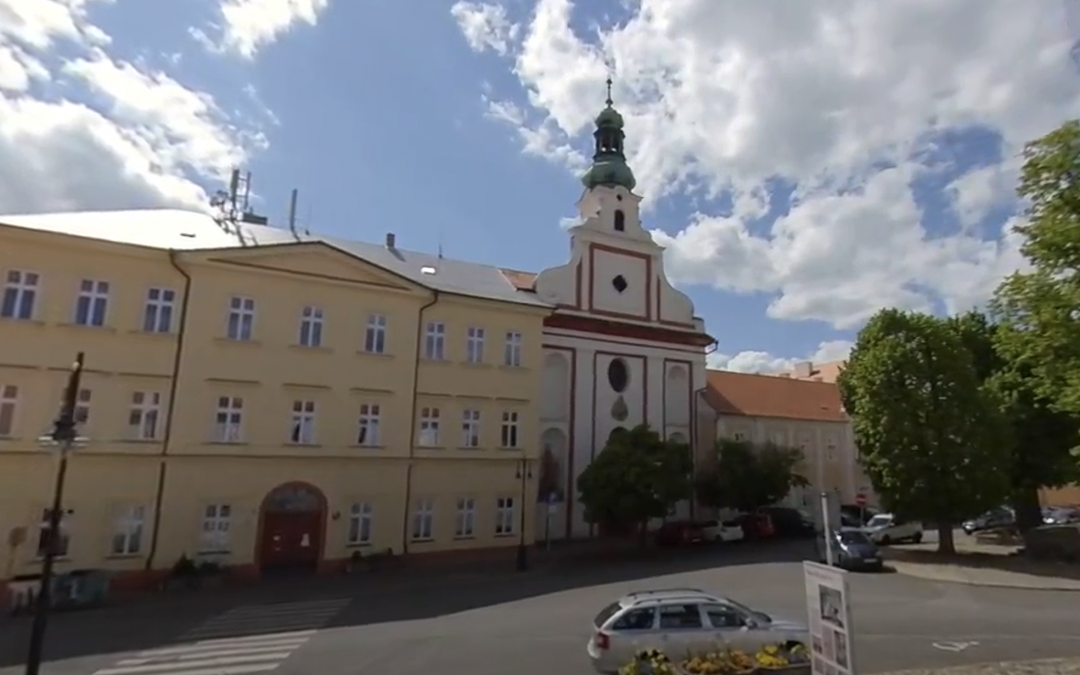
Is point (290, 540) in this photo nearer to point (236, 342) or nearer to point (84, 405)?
point (236, 342)

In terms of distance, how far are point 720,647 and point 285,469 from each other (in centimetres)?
1819

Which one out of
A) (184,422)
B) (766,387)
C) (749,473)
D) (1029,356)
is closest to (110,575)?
(184,422)

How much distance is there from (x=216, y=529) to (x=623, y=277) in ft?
82.7

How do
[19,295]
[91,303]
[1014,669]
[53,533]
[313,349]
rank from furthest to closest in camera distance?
[313,349] → [91,303] → [19,295] → [1014,669] → [53,533]

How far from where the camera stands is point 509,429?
102ft

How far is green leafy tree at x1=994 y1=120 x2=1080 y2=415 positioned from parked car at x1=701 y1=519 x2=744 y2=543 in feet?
65.5

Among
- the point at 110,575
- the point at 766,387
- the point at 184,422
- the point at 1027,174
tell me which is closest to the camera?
the point at 1027,174

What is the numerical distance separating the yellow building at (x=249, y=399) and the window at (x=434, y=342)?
0.29ft

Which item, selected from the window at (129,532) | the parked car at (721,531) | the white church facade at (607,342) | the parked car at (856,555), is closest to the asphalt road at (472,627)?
the parked car at (856,555)

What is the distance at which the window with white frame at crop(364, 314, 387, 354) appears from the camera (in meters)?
27.7

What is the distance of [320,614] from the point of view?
1916cm

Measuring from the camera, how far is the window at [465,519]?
28.9m

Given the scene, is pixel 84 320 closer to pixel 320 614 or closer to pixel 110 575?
pixel 110 575

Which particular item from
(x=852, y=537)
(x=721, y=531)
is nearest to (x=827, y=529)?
(x=852, y=537)
